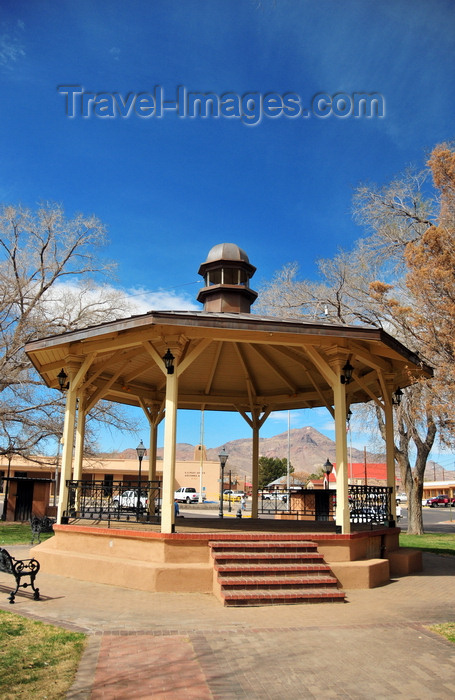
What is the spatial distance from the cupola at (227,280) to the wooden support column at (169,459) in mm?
4820

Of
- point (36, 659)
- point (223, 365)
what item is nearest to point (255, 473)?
point (223, 365)

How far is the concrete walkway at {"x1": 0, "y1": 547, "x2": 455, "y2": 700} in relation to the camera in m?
5.18

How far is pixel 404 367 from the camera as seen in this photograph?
13086 mm

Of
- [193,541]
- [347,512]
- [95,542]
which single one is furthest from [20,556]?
[347,512]

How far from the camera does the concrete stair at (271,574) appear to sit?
8.83 m

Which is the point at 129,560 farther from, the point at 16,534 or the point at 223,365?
the point at 16,534

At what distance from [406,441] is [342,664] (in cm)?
2161

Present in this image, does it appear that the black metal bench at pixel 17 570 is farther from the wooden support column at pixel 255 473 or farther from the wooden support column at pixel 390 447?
the wooden support column at pixel 255 473

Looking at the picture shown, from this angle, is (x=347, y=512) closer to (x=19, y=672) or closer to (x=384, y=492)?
(x=384, y=492)

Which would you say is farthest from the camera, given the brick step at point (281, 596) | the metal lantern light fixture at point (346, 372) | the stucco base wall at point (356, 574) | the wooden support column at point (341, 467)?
the metal lantern light fixture at point (346, 372)

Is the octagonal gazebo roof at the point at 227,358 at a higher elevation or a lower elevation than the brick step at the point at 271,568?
higher

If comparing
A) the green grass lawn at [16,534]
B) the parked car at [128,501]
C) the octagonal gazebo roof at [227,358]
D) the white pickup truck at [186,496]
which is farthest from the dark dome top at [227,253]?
the white pickup truck at [186,496]

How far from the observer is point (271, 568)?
9508mm

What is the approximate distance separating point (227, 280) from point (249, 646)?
10.3 m
